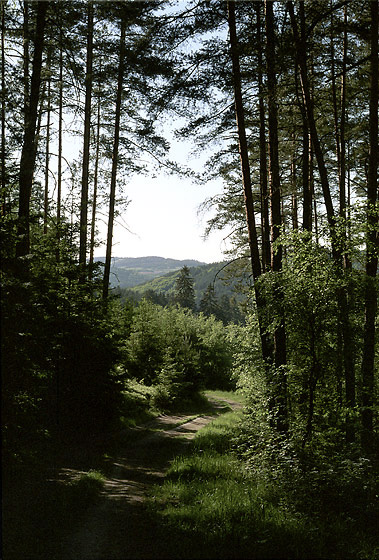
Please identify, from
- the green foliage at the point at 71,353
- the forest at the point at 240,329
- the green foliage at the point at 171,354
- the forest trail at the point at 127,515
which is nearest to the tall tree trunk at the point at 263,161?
the forest at the point at 240,329

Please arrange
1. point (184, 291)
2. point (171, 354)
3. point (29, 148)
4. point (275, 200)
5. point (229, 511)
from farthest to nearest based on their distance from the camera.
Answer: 1. point (184, 291)
2. point (171, 354)
3. point (275, 200)
4. point (29, 148)
5. point (229, 511)

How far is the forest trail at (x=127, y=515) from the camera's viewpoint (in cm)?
535

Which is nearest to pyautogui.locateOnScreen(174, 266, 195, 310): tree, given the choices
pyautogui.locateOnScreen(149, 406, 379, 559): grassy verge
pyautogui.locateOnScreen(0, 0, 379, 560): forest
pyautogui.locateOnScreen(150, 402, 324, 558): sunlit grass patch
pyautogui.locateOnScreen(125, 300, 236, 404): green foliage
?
pyautogui.locateOnScreen(125, 300, 236, 404): green foliage

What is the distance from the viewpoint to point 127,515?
6.57 meters

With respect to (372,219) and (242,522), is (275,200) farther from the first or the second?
(242,522)

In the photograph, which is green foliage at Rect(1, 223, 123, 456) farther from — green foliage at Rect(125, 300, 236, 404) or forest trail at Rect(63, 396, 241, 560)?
forest trail at Rect(63, 396, 241, 560)

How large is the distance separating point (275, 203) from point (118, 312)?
279 inches

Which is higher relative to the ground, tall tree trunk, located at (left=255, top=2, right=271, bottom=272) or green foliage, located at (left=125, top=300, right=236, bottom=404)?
tall tree trunk, located at (left=255, top=2, right=271, bottom=272)

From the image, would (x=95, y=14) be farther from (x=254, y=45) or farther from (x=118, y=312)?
(x=118, y=312)

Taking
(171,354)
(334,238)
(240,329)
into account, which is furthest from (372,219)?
(171,354)

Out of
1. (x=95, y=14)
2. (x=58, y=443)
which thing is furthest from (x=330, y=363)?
(x=95, y=14)

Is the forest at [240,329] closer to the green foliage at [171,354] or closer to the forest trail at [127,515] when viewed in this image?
the forest trail at [127,515]

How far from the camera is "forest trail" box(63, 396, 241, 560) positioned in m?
5.35

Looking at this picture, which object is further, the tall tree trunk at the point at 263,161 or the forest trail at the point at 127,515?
the tall tree trunk at the point at 263,161
